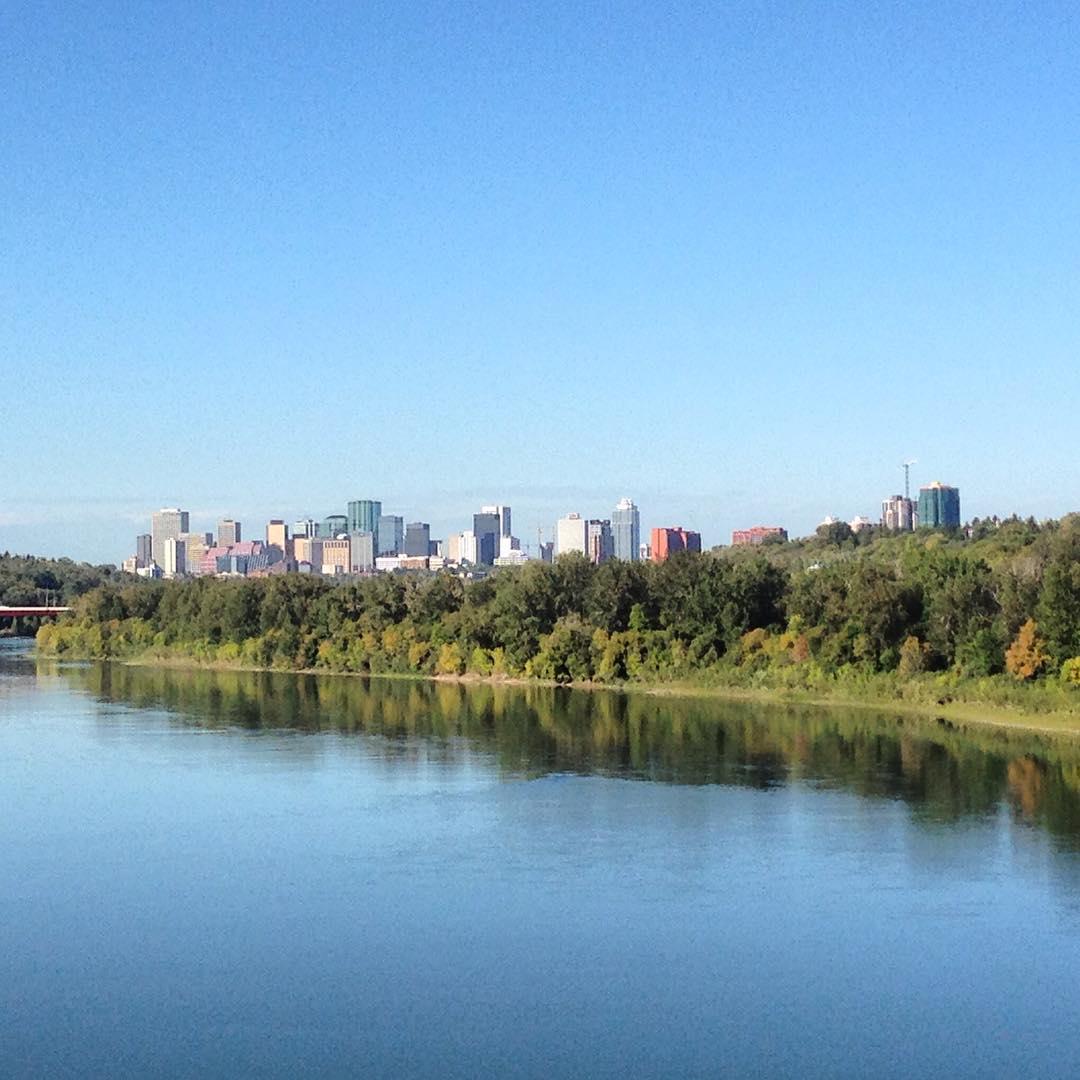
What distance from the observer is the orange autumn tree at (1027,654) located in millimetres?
33906

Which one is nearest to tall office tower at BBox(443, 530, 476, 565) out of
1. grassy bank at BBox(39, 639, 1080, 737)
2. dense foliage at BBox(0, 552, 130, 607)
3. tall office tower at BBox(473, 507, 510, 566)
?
tall office tower at BBox(473, 507, 510, 566)

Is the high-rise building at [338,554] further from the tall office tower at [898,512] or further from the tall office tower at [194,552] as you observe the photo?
the tall office tower at [898,512]

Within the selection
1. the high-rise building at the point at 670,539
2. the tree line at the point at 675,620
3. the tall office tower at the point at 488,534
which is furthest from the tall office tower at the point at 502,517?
the tree line at the point at 675,620

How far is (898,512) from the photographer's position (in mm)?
99688

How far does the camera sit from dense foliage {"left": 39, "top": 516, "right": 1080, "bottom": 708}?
3659cm

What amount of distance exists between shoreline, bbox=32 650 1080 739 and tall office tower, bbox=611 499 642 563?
119 m

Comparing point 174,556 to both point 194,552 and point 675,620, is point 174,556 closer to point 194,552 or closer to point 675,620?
point 194,552

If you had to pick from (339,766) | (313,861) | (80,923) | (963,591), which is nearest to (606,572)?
(963,591)

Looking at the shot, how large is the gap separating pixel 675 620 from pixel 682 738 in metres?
13.4

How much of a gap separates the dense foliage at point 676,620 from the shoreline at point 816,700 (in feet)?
1.21

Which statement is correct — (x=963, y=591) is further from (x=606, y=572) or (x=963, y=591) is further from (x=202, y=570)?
(x=202, y=570)

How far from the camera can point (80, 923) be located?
1689 cm

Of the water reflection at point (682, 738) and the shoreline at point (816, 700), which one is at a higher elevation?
the shoreline at point (816, 700)

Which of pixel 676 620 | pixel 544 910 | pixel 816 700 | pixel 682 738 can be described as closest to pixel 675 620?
pixel 676 620
